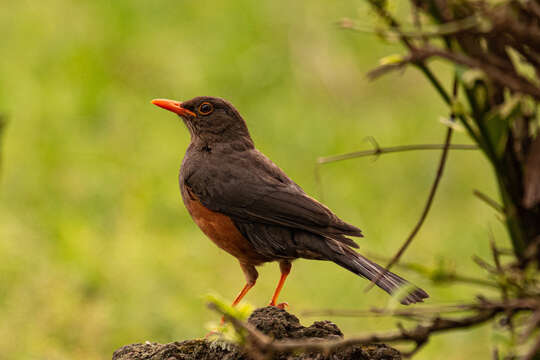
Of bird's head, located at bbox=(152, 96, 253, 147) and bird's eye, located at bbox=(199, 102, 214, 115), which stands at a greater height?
bird's eye, located at bbox=(199, 102, 214, 115)

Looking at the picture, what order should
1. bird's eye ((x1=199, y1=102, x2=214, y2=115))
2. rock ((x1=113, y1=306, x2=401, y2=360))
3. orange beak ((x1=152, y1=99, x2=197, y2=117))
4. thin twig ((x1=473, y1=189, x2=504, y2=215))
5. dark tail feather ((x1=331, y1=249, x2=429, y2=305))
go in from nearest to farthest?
thin twig ((x1=473, y1=189, x2=504, y2=215)), rock ((x1=113, y1=306, x2=401, y2=360)), dark tail feather ((x1=331, y1=249, x2=429, y2=305)), orange beak ((x1=152, y1=99, x2=197, y2=117)), bird's eye ((x1=199, y1=102, x2=214, y2=115))

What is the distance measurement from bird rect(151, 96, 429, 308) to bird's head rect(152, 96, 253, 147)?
31 mm

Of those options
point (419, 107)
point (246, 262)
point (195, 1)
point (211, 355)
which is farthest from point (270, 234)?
point (195, 1)

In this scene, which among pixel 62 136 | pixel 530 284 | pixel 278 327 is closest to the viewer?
pixel 530 284

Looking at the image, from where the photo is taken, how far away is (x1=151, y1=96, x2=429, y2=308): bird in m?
4.46

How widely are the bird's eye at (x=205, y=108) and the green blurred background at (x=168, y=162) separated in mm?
1854

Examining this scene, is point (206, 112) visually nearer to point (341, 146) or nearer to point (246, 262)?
point (246, 262)

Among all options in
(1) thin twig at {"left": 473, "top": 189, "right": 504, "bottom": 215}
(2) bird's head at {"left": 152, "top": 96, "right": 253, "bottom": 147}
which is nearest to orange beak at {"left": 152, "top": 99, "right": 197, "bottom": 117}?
(2) bird's head at {"left": 152, "top": 96, "right": 253, "bottom": 147}

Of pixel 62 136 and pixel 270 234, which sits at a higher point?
pixel 62 136

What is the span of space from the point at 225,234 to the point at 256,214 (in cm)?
21

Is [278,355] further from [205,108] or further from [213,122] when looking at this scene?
[205,108]

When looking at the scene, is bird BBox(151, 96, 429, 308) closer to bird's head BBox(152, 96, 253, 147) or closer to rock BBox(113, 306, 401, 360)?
bird's head BBox(152, 96, 253, 147)

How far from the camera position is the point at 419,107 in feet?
39.0

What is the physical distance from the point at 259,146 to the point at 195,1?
151 inches
